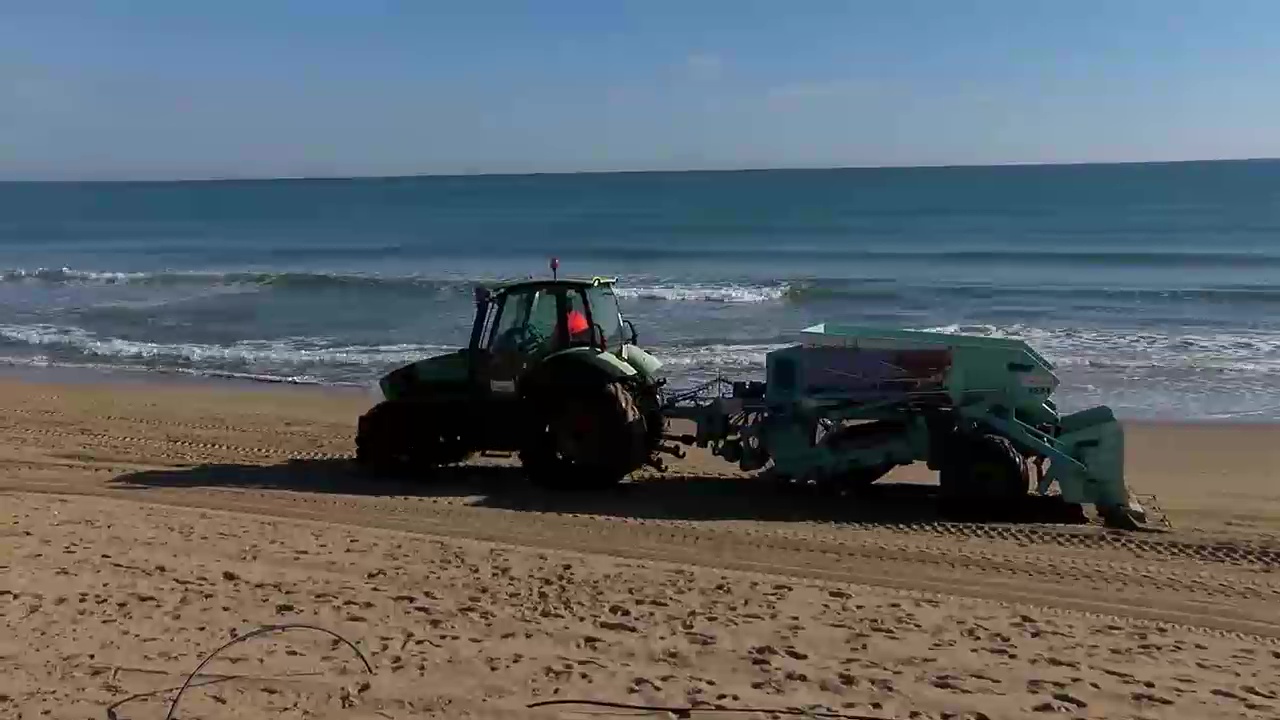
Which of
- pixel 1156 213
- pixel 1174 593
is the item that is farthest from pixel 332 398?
pixel 1156 213

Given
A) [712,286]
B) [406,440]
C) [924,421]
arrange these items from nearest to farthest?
[924,421]
[406,440]
[712,286]

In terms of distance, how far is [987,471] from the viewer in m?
9.66

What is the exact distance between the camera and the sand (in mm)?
5852

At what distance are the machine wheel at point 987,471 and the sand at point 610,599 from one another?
0.30 metres

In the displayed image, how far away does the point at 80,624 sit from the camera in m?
6.70

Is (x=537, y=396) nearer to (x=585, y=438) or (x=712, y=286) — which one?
(x=585, y=438)

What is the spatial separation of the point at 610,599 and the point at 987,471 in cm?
375

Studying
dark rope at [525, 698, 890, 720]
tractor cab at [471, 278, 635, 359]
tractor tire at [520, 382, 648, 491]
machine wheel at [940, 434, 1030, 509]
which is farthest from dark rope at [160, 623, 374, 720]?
machine wheel at [940, 434, 1030, 509]

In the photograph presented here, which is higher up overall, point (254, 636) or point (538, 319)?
point (538, 319)

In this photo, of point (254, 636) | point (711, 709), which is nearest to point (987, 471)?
point (711, 709)

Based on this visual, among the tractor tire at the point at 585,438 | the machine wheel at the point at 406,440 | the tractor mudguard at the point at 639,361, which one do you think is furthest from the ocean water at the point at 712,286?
the tractor tire at the point at 585,438

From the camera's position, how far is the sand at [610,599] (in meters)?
5.85

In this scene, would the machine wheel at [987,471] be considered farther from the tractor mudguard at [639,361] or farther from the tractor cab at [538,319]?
the tractor cab at [538,319]

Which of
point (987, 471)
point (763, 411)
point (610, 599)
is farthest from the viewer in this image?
point (763, 411)
